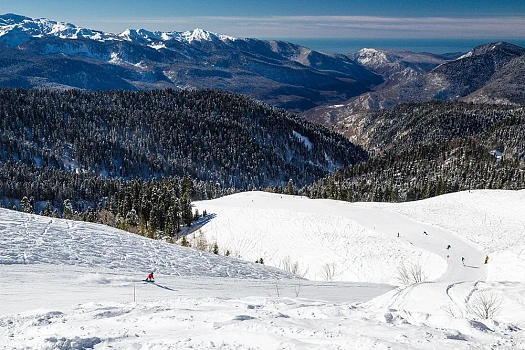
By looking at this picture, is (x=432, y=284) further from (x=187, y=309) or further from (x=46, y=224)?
(x=46, y=224)

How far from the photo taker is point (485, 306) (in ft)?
68.2

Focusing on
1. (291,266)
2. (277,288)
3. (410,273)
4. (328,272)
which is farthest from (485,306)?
(291,266)

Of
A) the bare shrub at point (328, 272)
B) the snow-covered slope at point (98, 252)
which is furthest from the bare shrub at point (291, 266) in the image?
the snow-covered slope at point (98, 252)

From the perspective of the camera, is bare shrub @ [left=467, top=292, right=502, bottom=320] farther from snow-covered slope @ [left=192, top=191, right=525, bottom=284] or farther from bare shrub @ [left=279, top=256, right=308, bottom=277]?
bare shrub @ [left=279, top=256, right=308, bottom=277]

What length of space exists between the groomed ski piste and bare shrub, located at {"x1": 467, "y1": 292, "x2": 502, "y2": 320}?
0.44 feet

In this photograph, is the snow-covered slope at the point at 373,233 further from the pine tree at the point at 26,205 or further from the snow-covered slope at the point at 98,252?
the pine tree at the point at 26,205


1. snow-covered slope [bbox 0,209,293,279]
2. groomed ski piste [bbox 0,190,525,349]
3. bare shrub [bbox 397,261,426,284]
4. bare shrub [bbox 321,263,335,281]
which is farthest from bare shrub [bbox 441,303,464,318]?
bare shrub [bbox 321,263,335,281]

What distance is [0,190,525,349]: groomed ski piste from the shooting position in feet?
47.2

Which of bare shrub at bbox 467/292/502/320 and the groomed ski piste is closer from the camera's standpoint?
the groomed ski piste

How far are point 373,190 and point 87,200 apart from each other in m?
120

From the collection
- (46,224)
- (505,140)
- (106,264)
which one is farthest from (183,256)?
(505,140)

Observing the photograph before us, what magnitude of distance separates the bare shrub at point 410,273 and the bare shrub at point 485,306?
21.2m

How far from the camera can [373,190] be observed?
134 meters

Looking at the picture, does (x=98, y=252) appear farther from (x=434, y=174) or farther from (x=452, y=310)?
(x=434, y=174)
